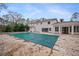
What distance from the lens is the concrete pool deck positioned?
325 cm

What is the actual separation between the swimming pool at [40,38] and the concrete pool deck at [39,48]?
0.21ft

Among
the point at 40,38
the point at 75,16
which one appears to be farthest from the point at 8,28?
the point at 75,16

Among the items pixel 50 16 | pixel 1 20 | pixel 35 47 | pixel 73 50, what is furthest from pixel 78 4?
pixel 1 20

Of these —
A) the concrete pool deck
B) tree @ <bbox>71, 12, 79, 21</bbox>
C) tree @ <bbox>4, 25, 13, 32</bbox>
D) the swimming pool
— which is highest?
tree @ <bbox>71, 12, 79, 21</bbox>

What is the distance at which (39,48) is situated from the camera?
10.8 feet

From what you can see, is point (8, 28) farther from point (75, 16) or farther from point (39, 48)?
point (75, 16)

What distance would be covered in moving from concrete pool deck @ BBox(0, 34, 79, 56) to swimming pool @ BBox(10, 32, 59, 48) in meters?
0.06

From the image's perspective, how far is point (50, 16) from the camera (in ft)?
10.8

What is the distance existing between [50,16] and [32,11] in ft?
1.08

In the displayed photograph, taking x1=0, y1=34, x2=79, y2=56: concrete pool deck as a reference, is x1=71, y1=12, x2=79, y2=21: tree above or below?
above

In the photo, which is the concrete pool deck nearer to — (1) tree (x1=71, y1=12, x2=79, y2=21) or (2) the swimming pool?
(2) the swimming pool

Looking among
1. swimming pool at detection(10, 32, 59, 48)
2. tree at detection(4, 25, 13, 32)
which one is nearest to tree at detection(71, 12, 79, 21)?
swimming pool at detection(10, 32, 59, 48)

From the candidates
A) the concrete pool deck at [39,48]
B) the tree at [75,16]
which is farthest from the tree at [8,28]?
the tree at [75,16]

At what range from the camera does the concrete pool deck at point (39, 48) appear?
3.25m
